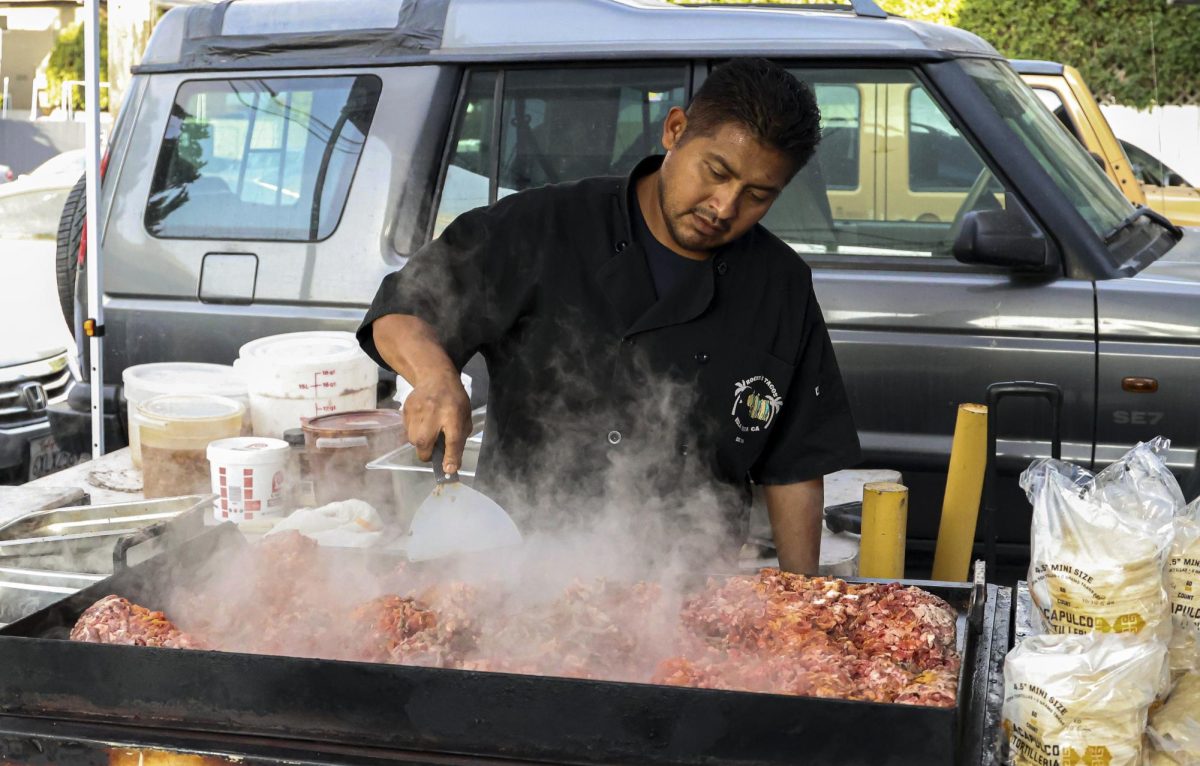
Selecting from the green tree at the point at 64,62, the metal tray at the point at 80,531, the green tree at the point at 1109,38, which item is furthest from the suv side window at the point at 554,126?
the green tree at the point at 64,62

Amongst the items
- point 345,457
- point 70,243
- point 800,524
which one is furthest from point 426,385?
point 70,243

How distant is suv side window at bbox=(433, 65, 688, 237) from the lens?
14.4 feet

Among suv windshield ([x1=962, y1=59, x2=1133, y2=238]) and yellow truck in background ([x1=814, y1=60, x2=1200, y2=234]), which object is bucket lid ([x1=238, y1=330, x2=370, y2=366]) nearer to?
yellow truck in background ([x1=814, y1=60, x2=1200, y2=234])

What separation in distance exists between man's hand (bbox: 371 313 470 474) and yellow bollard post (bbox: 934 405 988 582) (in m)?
1.26

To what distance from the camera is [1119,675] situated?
169cm

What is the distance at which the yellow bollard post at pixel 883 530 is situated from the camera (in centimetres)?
277

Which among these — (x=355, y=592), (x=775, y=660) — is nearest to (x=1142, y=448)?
(x=775, y=660)

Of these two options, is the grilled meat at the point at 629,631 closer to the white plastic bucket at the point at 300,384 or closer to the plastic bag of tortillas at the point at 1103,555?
the plastic bag of tortillas at the point at 1103,555

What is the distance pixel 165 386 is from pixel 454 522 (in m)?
1.79

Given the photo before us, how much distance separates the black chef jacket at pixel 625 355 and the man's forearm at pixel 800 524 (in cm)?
4

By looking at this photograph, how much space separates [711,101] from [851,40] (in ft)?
6.58

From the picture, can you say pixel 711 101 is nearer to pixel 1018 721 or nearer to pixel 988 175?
pixel 1018 721

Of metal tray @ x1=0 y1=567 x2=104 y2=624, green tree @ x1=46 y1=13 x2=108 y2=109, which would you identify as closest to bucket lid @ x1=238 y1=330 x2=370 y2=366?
metal tray @ x1=0 y1=567 x2=104 y2=624

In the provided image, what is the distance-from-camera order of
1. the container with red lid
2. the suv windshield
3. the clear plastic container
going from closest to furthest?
the container with red lid
the clear plastic container
the suv windshield
